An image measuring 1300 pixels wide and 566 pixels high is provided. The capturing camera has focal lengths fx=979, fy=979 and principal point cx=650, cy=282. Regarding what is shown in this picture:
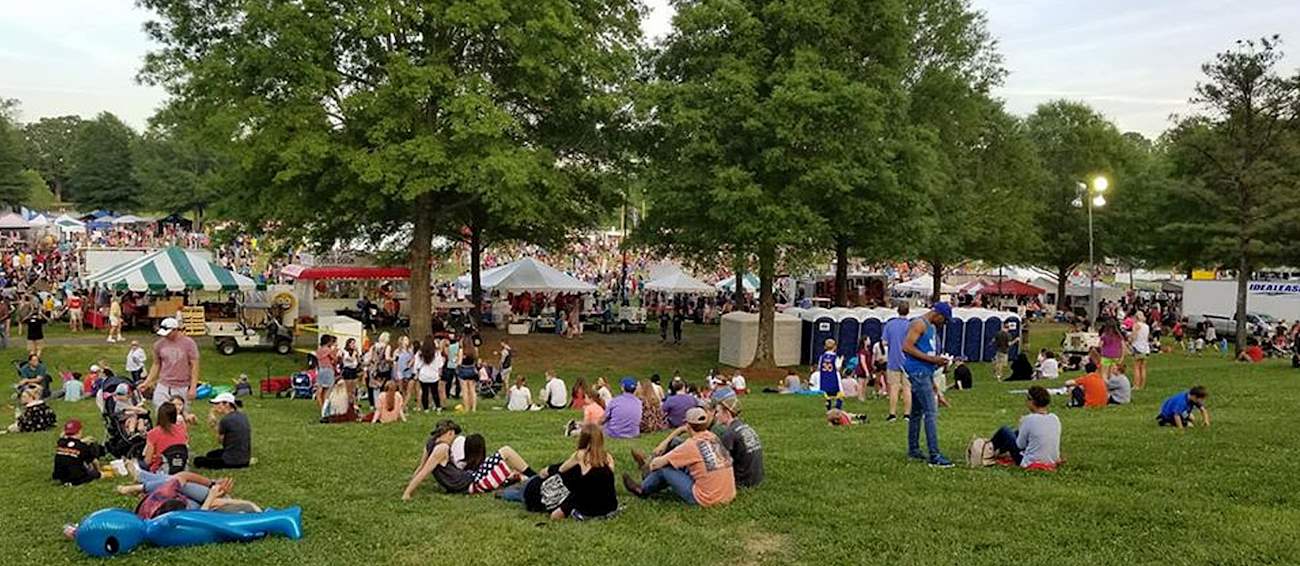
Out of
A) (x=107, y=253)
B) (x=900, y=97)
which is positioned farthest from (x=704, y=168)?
(x=107, y=253)

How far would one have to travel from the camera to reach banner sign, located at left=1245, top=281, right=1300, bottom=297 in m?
38.0

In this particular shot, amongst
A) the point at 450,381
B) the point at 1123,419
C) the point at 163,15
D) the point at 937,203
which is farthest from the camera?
the point at 937,203

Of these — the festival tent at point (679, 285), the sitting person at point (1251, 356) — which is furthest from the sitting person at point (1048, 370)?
the festival tent at point (679, 285)

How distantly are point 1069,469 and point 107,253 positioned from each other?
120ft

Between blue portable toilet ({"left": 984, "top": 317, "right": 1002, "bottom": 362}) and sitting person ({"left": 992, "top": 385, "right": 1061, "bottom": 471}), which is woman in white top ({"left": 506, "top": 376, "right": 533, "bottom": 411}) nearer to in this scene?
sitting person ({"left": 992, "top": 385, "right": 1061, "bottom": 471})

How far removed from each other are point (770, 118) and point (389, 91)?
9.76 m

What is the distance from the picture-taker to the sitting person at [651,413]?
47.6 feet

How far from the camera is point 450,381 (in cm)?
2025

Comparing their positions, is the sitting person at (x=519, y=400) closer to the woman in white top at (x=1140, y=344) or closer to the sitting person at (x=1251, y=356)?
the woman in white top at (x=1140, y=344)

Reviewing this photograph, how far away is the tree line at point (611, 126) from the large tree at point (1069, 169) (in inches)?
612

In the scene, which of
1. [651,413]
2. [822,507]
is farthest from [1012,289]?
[822,507]

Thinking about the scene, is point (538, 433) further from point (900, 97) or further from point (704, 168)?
point (900, 97)

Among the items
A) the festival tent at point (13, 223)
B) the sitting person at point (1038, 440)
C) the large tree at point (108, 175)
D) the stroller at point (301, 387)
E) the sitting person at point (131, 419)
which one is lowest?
the stroller at point (301, 387)

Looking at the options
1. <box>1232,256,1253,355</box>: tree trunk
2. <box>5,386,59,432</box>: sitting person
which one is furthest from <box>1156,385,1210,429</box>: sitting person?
<box>1232,256,1253,355</box>: tree trunk
